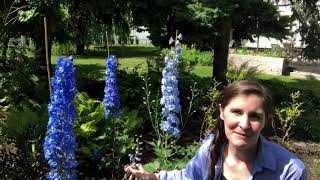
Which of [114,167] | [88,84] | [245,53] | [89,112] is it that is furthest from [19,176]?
[245,53]

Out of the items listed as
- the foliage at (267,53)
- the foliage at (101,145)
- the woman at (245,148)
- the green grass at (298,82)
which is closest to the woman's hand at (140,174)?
the woman at (245,148)

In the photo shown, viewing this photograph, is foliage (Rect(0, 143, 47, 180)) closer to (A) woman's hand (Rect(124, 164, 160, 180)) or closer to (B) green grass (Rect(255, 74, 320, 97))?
(A) woman's hand (Rect(124, 164, 160, 180))

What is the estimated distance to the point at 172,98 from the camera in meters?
3.64

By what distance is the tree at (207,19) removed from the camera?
6.92 metres

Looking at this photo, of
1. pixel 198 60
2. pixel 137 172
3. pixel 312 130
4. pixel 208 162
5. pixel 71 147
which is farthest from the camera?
pixel 198 60

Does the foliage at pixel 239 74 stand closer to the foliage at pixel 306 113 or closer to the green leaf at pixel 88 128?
the foliage at pixel 306 113

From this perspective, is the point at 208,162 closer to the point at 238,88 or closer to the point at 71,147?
the point at 238,88

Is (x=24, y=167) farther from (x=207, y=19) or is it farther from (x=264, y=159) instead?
(x=207, y=19)

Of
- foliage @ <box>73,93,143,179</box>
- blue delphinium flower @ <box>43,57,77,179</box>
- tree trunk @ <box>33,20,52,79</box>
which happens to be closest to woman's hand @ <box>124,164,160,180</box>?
blue delphinium flower @ <box>43,57,77,179</box>

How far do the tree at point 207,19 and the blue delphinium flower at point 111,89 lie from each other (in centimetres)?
269

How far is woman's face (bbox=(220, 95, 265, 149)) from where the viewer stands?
2057 mm

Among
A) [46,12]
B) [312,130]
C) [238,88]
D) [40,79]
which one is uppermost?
[46,12]

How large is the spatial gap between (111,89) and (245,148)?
8.30 feet

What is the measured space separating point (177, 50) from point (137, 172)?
175cm
